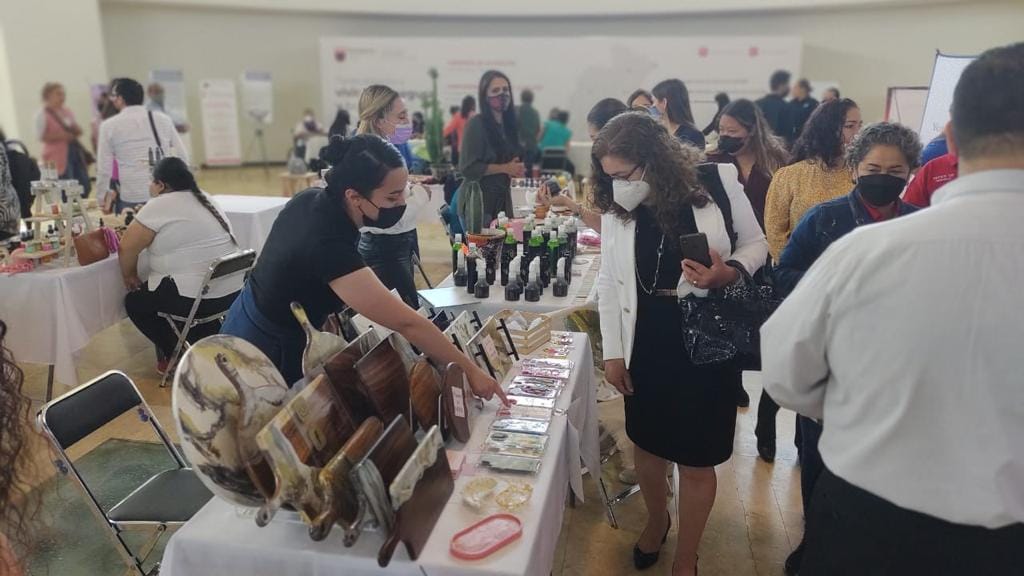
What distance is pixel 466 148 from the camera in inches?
150

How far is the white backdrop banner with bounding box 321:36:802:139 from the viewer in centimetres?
1051

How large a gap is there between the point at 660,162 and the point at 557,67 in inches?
395

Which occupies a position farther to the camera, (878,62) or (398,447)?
(878,62)

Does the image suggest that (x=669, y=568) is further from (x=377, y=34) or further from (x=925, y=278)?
(x=377, y=34)

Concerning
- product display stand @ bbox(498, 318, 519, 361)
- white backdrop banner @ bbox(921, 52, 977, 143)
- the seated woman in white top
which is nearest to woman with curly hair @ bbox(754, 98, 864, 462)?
white backdrop banner @ bbox(921, 52, 977, 143)

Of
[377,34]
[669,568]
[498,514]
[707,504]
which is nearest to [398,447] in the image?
[498,514]

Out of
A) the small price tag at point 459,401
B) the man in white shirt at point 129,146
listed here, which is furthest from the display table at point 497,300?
the man in white shirt at point 129,146

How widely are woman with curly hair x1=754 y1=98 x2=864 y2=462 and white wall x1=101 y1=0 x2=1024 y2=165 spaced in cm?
901

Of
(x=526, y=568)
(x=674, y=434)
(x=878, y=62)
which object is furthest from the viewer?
(x=878, y=62)

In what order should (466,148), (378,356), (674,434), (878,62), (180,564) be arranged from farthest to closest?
(878,62)
(466,148)
(674,434)
(378,356)
(180,564)

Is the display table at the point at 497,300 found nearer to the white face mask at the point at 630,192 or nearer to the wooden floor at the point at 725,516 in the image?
the wooden floor at the point at 725,516

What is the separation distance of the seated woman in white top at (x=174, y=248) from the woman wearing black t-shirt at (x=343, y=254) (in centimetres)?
172

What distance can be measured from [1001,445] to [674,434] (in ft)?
3.43

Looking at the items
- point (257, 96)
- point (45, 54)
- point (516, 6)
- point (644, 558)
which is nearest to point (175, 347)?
point (644, 558)
